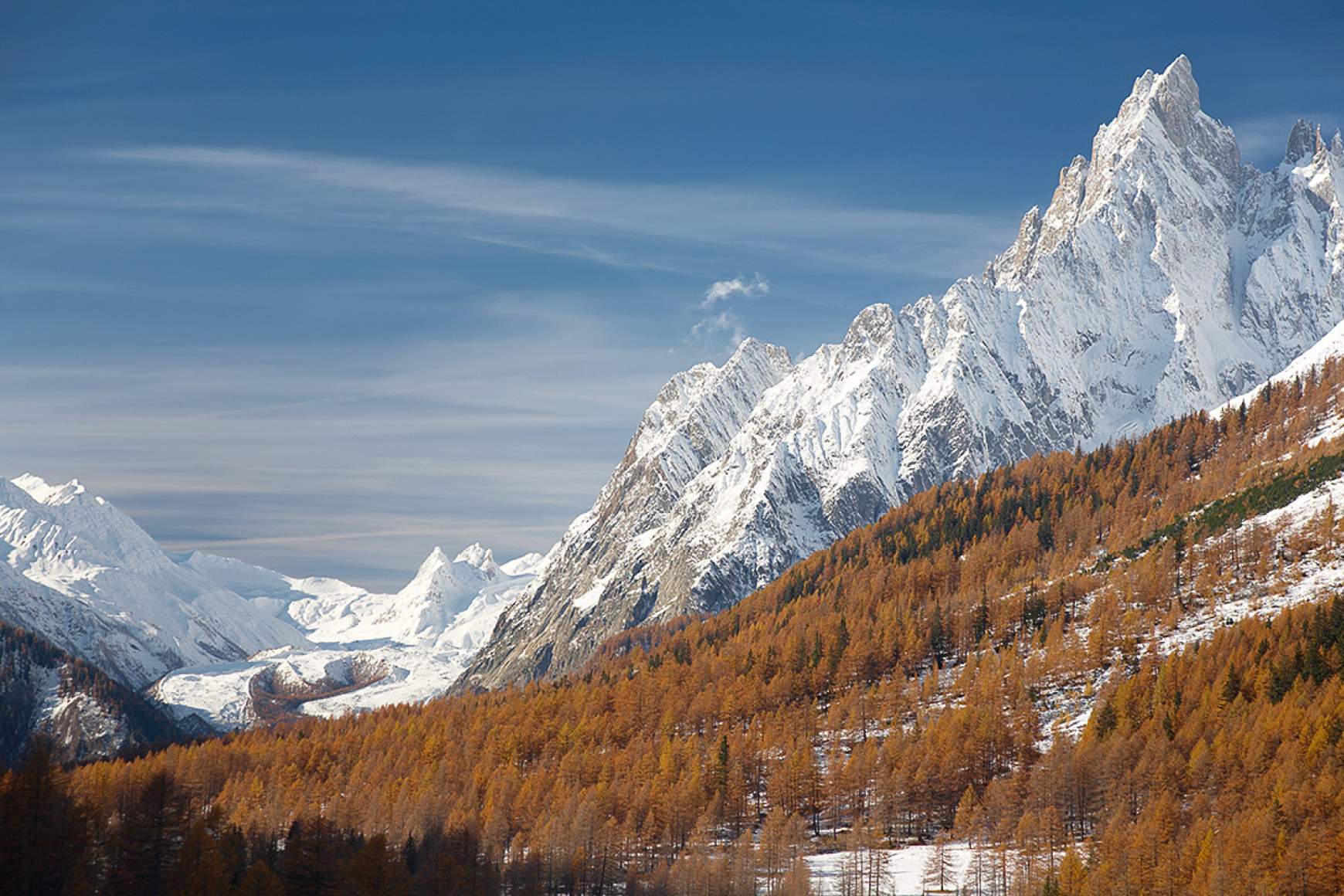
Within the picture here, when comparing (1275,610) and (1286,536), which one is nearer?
(1275,610)

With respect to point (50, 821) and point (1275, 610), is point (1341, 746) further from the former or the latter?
point (50, 821)

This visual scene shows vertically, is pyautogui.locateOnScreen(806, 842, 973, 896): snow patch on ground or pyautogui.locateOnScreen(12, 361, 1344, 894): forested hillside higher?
pyautogui.locateOnScreen(12, 361, 1344, 894): forested hillside

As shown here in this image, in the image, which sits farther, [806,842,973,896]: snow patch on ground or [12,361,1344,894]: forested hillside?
[806,842,973,896]: snow patch on ground

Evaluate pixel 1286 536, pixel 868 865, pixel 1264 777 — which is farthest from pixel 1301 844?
pixel 1286 536

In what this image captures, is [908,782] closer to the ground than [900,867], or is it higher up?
higher up

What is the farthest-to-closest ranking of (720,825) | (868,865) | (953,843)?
(720,825) < (953,843) < (868,865)

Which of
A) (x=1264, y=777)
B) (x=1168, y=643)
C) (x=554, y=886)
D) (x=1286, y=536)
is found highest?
(x=1286, y=536)

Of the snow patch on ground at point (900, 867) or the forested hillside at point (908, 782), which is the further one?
the snow patch on ground at point (900, 867)

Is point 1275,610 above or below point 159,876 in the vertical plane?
above

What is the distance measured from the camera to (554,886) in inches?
5344

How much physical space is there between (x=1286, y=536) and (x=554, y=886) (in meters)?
133

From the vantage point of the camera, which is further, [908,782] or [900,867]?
[908,782]

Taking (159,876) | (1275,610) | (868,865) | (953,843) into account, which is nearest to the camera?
(159,876)

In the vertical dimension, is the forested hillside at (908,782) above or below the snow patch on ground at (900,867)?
above
